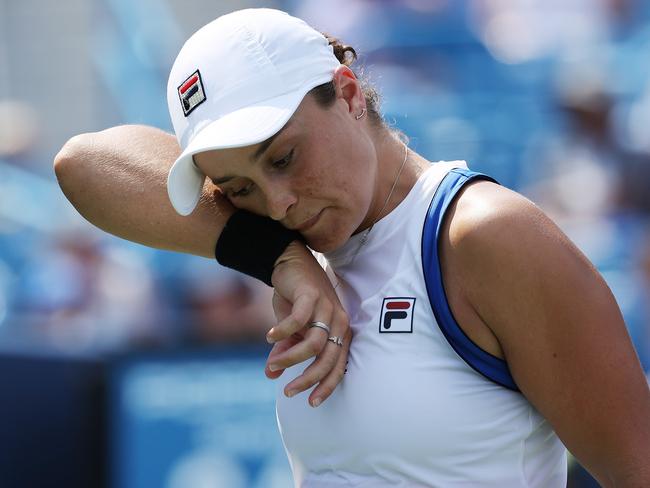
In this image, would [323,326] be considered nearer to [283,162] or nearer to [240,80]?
[283,162]

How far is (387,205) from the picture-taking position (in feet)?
6.21

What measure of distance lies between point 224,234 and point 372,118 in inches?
14.4

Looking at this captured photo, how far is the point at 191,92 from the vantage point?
1766 mm

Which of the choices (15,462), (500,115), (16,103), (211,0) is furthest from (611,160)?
(16,103)

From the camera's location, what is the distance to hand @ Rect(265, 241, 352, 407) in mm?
1715

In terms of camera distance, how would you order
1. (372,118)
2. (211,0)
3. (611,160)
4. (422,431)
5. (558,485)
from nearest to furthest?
(422,431) < (558,485) < (372,118) < (611,160) < (211,0)

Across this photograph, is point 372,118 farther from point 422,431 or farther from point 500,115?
point 500,115

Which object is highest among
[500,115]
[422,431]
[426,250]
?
[500,115]

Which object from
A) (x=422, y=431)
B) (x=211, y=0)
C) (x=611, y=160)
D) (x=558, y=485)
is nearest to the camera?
(x=422, y=431)

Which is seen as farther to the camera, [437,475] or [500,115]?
[500,115]

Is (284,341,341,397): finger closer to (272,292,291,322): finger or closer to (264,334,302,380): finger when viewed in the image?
(264,334,302,380): finger

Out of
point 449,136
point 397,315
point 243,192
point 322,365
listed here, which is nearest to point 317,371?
point 322,365

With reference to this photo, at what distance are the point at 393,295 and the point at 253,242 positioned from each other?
0.35 meters

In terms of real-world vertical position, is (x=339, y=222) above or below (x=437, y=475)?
above
